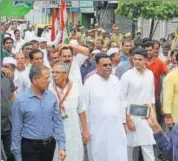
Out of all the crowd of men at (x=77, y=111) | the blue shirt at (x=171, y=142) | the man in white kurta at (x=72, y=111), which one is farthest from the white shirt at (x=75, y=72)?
the blue shirt at (x=171, y=142)

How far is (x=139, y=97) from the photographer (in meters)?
8.73

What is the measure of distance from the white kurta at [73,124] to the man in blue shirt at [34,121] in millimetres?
838

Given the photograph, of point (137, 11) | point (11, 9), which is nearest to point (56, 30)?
point (11, 9)

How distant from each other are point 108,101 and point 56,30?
18.5 feet

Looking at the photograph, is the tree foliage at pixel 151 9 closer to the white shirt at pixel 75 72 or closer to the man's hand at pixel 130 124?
the white shirt at pixel 75 72

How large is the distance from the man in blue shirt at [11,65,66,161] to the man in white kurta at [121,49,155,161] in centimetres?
209

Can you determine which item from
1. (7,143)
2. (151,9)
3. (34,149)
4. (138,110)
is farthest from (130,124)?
(151,9)

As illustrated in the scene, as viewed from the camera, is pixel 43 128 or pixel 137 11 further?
pixel 137 11

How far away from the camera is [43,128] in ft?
22.0

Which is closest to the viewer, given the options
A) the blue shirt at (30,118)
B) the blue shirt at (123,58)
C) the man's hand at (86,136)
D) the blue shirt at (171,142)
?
the blue shirt at (171,142)

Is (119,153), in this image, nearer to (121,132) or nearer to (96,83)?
(121,132)

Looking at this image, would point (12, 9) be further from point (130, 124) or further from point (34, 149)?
point (34, 149)

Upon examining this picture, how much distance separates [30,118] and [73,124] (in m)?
1.12

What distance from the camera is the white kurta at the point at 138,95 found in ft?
28.6
